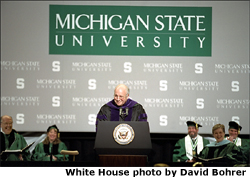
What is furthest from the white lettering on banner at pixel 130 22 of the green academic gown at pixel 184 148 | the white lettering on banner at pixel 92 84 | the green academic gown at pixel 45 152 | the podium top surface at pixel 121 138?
the podium top surface at pixel 121 138

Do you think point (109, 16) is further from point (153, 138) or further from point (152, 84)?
point (153, 138)

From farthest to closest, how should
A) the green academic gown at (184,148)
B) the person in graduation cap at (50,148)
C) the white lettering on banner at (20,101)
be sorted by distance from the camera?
the white lettering on banner at (20,101) < the green academic gown at (184,148) < the person in graduation cap at (50,148)

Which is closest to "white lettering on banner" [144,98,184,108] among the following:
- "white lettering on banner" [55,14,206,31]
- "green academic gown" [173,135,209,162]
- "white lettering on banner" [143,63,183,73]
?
"white lettering on banner" [143,63,183,73]

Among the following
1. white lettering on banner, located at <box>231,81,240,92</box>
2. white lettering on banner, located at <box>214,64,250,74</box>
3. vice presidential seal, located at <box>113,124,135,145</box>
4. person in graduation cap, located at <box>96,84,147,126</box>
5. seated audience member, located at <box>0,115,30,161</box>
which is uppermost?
white lettering on banner, located at <box>214,64,250,74</box>

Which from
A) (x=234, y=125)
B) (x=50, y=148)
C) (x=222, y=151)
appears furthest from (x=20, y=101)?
(x=234, y=125)

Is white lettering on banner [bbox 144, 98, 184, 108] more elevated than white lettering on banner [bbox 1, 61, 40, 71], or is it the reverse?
white lettering on banner [bbox 1, 61, 40, 71]

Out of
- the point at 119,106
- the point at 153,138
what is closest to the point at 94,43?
the point at 153,138

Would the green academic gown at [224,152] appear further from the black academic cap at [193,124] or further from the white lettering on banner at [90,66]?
the white lettering on banner at [90,66]

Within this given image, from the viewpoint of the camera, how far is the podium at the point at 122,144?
7.79 feet

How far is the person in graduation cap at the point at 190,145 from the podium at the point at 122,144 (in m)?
2.72

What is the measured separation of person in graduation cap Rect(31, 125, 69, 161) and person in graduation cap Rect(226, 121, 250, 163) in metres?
2.66

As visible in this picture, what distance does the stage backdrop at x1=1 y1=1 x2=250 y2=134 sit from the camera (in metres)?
5.48

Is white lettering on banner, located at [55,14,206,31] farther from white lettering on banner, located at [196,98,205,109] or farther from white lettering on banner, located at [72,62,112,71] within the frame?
white lettering on banner, located at [196,98,205,109]

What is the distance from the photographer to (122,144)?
95.3 inches
